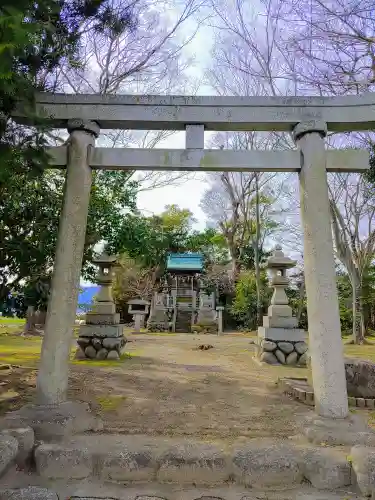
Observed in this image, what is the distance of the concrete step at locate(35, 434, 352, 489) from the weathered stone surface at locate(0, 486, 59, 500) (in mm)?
268

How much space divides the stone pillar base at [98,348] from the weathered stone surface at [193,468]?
5.61 m

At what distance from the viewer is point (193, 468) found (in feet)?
8.60

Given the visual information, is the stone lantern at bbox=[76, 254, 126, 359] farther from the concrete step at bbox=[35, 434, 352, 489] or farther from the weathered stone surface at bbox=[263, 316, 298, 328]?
the concrete step at bbox=[35, 434, 352, 489]

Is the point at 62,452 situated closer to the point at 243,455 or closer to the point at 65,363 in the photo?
the point at 65,363

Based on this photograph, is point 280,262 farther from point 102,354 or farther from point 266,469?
point 266,469

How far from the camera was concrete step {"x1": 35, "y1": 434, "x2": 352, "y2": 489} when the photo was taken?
2.60 meters

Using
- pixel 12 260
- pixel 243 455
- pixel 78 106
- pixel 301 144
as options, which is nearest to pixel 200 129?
pixel 301 144

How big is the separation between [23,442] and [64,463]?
37cm

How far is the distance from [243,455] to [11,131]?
143 inches

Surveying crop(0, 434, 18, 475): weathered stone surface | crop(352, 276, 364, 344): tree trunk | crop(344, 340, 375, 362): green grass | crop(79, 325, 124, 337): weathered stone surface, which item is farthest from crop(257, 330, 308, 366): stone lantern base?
crop(352, 276, 364, 344): tree trunk

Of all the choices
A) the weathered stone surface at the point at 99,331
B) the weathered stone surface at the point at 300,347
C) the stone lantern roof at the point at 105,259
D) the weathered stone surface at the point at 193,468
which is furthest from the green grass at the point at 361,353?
the weathered stone surface at the point at 193,468

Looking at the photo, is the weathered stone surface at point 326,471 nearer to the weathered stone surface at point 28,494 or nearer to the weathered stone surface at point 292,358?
the weathered stone surface at point 28,494

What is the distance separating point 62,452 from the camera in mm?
2707

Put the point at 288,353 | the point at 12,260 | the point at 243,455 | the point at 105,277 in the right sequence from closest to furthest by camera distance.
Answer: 1. the point at 243,455
2. the point at 12,260
3. the point at 288,353
4. the point at 105,277
